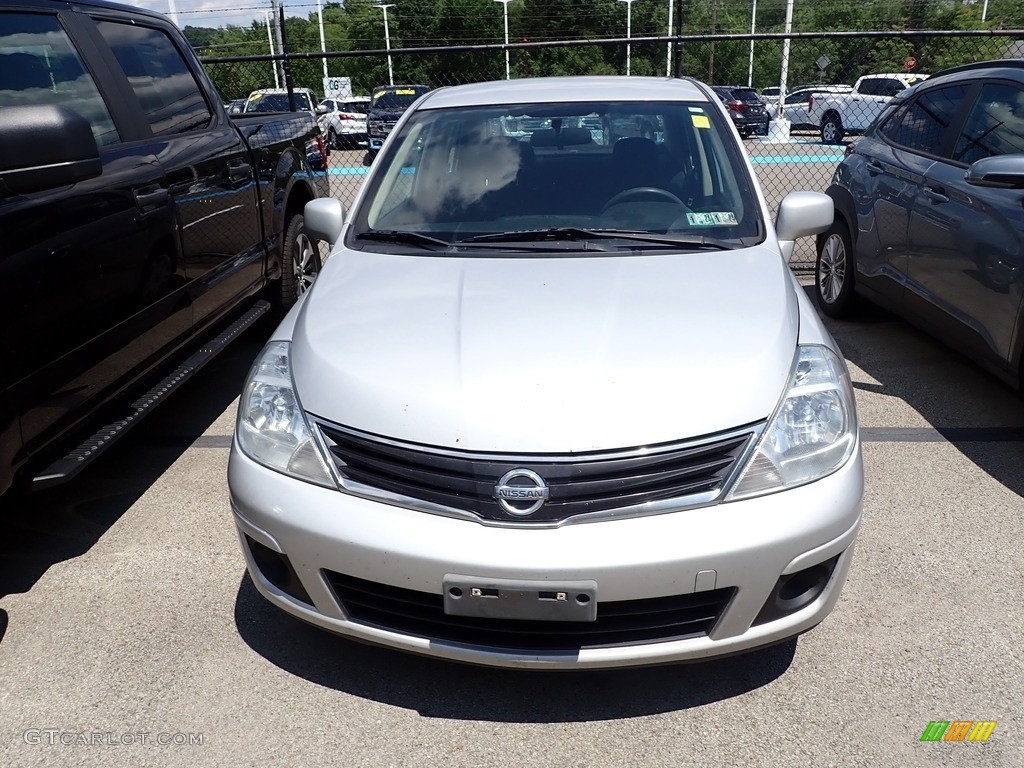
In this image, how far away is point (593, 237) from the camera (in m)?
3.22

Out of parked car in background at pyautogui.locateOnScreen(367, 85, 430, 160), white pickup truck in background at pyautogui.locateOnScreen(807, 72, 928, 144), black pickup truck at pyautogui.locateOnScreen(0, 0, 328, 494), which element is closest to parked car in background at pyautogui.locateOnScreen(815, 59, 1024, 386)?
black pickup truck at pyautogui.locateOnScreen(0, 0, 328, 494)

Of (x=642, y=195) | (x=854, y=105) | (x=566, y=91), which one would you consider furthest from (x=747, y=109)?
(x=642, y=195)

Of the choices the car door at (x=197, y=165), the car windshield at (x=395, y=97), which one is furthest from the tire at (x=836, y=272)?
the car windshield at (x=395, y=97)

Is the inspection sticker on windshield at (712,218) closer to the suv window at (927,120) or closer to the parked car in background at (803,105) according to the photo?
the suv window at (927,120)

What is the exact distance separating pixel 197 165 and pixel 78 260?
1.24 meters

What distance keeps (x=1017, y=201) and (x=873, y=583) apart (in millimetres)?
2022

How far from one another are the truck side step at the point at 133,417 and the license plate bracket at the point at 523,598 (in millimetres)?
1535

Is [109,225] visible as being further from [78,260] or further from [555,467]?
[555,467]

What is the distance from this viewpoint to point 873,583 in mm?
3057

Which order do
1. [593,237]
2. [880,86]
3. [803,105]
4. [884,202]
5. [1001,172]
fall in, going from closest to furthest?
[593,237] < [1001,172] < [884,202] < [880,86] < [803,105]

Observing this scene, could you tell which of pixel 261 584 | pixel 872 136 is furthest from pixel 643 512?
pixel 872 136

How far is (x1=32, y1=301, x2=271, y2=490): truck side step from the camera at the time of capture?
294 centimetres

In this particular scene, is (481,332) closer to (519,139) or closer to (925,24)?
(519,139)

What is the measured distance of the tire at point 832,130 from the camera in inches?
1026
